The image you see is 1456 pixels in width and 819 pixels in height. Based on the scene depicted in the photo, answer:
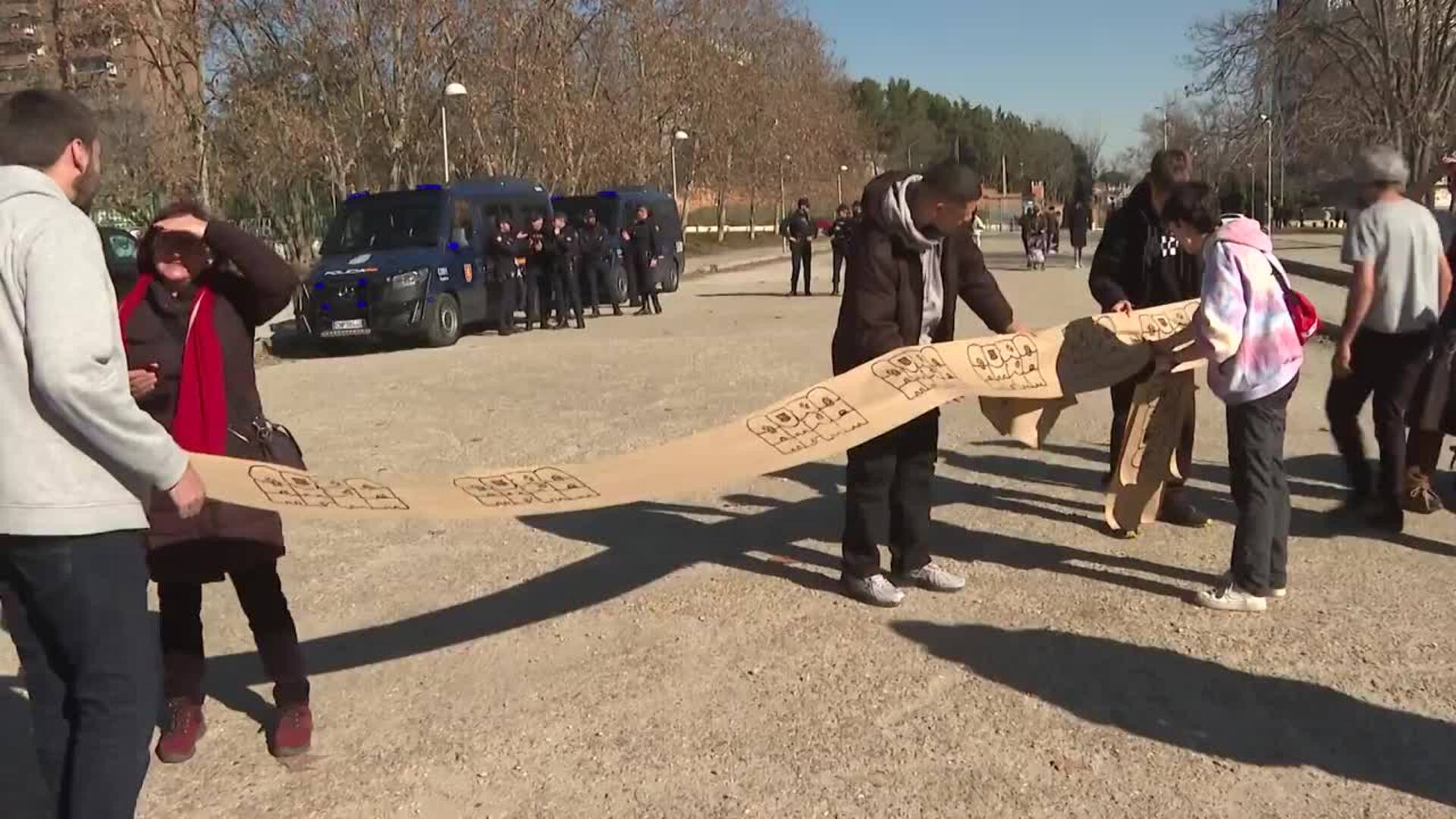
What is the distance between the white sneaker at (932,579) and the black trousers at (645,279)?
55.5 feet

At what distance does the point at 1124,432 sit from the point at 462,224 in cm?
1343

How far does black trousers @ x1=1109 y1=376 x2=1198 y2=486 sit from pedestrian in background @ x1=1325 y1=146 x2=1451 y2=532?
0.78 meters

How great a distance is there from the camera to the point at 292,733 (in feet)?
13.2

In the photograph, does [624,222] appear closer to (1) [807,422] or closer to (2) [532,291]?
(2) [532,291]

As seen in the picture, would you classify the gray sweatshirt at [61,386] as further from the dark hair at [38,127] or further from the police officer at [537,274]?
the police officer at [537,274]

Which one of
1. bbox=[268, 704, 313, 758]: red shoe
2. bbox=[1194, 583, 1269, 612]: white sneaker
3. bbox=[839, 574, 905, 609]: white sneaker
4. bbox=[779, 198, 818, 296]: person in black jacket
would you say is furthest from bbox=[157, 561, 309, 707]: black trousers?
bbox=[779, 198, 818, 296]: person in black jacket

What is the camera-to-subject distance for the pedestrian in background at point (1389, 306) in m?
5.73

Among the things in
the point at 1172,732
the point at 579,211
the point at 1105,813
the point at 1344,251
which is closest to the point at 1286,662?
the point at 1172,732

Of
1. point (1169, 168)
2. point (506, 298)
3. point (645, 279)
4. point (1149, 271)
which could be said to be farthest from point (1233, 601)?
point (645, 279)

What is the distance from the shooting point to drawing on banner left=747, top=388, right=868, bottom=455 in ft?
15.4

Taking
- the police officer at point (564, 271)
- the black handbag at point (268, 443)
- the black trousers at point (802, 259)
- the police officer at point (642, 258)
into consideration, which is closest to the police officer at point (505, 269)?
the police officer at point (564, 271)

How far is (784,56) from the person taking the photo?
63.2m

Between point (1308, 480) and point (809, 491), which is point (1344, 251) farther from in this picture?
point (809, 491)

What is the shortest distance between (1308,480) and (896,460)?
3.32 m
